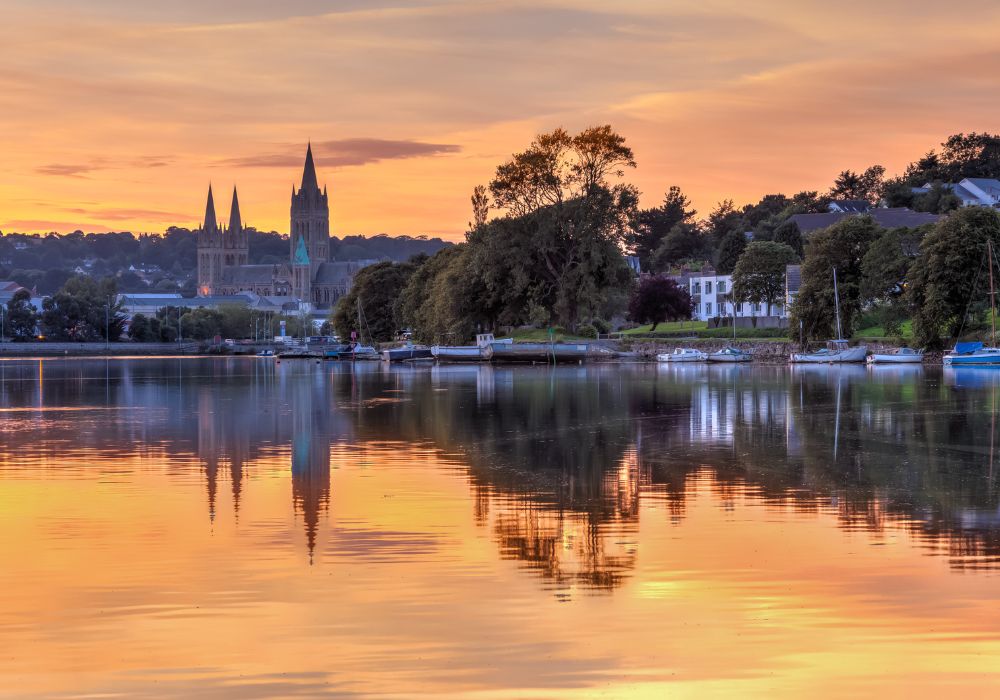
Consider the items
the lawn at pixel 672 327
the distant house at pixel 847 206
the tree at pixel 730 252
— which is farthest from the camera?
the distant house at pixel 847 206

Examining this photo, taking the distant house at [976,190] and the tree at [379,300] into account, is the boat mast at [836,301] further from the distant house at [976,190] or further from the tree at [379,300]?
the tree at [379,300]

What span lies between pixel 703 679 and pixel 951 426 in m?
25.4

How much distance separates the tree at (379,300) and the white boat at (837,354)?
74559mm

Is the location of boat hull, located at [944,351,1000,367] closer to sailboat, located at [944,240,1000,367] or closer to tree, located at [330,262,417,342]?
sailboat, located at [944,240,1000,367]

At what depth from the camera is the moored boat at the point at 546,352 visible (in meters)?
103

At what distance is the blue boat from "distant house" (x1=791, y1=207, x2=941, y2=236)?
1844 inches

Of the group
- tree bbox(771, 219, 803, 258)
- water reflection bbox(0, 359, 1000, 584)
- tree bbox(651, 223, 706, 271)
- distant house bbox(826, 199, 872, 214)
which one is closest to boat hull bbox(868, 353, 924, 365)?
water reflection bbox(0, 359, 1000, 584)

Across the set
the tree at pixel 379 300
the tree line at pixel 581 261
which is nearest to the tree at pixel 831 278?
the tree line at pixel 581 261

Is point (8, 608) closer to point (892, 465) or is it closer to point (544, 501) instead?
point (544, 501)

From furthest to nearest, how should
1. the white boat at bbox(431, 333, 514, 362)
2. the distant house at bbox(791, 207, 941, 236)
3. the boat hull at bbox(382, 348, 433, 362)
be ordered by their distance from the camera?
the distant house at bbox(791, 207, 941, 236) → the boat hull at bbox(382, 348, 433, 362) → the white boat at bbox(431, 333, 514, 362)

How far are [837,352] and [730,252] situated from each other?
63.6m

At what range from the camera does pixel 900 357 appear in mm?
89438

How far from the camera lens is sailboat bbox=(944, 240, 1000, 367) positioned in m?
78.7

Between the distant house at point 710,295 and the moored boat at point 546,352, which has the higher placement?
the distant house at point 710,295
